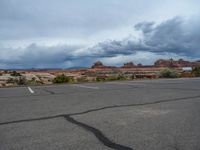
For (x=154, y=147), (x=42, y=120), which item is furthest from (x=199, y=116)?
(x=42, y=120)

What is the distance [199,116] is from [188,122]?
3.17ft

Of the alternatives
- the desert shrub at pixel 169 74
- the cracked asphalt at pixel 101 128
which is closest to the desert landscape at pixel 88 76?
the desert shrub at pixel 169 74

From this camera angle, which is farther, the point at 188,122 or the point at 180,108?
the point at 180,108

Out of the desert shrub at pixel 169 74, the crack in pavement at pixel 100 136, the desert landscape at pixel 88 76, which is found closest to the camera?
the crack in pavement at pixel 100 136

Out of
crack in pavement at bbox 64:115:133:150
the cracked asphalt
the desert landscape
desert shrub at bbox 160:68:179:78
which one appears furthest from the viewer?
desert shrub at bbox 160:68:179:78

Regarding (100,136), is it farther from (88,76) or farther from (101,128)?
(88,76)

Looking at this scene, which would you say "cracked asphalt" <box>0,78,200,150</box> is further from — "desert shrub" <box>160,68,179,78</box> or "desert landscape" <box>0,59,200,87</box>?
"desert shrub" <box>160,68,179,78</box>

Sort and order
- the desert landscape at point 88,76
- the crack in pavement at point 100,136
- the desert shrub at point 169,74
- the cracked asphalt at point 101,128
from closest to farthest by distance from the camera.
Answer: the crack in pavement at point 100,136 → the cracked asphalt at point 101,128 → the desert landscape at point 88,76 → the desert shrub at point 169,74

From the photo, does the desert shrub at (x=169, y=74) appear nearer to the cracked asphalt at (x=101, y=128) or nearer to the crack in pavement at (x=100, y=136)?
the cracked asphalt at (x=101, y=128)

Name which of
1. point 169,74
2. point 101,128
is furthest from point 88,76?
point 101,128

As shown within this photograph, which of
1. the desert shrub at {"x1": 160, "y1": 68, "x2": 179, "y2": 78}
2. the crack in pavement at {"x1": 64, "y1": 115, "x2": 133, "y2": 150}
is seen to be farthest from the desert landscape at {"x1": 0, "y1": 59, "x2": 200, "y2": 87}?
the crack in pavement at {"x1": 64, "y1": 115, "x2": 133, "y2": 150}

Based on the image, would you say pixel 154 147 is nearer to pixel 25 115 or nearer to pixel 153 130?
pixel 153 130

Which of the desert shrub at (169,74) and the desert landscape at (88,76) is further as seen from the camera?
the desert shrub at (169,74)

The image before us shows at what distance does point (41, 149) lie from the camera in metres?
4.73
